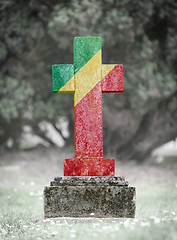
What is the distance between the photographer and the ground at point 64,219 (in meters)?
3.11

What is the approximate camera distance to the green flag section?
4.20 meters

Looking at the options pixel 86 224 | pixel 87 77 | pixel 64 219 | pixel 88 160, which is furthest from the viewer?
pixel 87 77

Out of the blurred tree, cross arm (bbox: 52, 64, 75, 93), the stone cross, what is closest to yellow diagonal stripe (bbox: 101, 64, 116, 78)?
the stone cross

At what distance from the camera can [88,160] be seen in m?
4.10

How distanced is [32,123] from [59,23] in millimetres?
3644

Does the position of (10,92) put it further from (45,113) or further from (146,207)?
(146,207)

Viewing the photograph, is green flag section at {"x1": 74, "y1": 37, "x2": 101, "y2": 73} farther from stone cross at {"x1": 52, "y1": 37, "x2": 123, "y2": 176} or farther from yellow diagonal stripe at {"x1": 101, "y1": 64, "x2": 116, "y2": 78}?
yellow diagonal stripe at {"x1": 101, "y1": 64, "x2": 116, "y2": 78}

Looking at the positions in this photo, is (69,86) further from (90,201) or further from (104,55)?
(104,55)

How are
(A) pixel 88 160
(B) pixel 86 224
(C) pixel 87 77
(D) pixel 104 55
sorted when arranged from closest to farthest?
(B) pixel 86 224 → (A) pixel 88 160 → (C) pixel 87 77 → (D) pixel 104 55

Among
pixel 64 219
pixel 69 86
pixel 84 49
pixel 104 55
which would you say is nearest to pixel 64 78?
pixel 69 86

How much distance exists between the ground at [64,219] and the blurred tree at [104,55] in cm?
124

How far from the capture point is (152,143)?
34.9ft

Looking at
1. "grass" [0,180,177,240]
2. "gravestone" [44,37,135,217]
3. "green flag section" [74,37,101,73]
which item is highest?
"green flag section" [74,37,101,73]

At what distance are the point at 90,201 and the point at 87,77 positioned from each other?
1.53 meters
